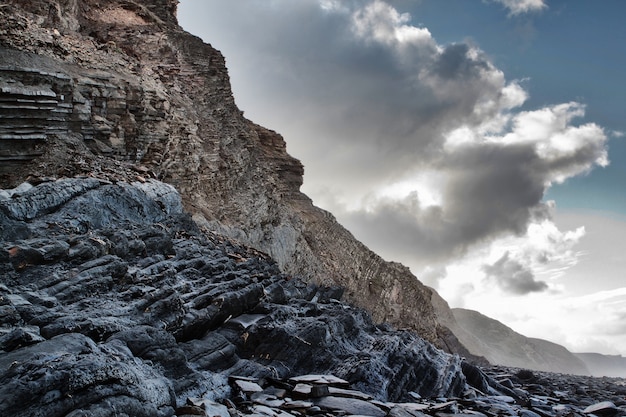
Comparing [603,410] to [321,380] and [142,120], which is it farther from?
[142,120]

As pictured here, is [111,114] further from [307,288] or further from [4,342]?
[4,342]

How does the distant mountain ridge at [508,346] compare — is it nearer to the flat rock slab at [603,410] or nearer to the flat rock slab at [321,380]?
the flat rock slab at [603,410]

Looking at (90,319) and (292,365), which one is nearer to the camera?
(90,319)

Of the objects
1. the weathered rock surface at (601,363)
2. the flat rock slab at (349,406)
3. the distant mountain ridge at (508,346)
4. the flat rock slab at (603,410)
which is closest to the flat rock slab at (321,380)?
the flat rock slab at (349,406)

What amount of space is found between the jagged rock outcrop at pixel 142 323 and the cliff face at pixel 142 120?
439cm

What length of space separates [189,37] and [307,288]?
22281mm

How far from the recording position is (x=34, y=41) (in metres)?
21.7

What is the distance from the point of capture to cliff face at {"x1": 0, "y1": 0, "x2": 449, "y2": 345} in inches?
755

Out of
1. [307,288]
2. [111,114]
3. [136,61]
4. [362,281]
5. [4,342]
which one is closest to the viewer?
[4,342]

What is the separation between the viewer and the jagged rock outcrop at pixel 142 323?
6973 millimetres

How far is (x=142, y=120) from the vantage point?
2483cm

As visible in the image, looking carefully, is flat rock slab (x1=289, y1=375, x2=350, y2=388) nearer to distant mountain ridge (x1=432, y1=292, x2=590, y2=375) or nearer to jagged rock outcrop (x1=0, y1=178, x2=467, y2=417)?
jagged rock outcrop (x1=0, y1=178, x2=467, y2=417)

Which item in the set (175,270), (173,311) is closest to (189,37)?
(175,270)

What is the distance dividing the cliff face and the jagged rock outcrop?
173 inches
